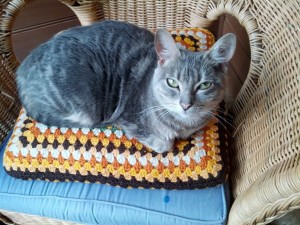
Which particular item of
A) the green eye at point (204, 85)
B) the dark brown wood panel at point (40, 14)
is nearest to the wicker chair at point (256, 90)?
the green eye at point (204, 85)

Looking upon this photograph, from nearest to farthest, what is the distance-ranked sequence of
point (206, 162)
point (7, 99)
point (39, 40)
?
point (206, 162)
point (7, 99)
point (39, 40)

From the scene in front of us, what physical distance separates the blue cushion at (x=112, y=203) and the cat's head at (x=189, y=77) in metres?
0.25

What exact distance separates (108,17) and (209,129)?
2.10ft

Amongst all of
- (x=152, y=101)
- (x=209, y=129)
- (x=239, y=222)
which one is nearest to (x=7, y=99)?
(x=152, y=101)

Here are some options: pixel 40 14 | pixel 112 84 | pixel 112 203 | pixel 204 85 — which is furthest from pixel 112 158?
pixel 40 14

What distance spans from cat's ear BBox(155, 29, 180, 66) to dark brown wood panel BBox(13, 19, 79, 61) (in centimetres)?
97

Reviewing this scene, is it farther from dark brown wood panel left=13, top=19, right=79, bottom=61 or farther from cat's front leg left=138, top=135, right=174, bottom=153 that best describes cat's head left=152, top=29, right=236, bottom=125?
dark brown wood panel left=13, top=19, right=79, bottom=61

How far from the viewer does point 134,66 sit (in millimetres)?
951

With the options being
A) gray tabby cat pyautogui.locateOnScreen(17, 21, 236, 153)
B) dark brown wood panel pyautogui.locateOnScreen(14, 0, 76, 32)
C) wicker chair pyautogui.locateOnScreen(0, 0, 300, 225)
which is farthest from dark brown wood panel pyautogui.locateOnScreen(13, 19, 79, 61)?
gray tabby cat pyautogui.locateOnScreen(17, 21, 236, 153)

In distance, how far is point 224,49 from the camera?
794 mm

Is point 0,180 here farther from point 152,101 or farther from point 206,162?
point 206,162

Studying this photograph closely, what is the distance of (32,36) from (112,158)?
104 cm

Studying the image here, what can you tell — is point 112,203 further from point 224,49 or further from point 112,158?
point 224,49

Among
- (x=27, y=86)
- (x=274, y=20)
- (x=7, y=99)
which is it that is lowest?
(x=7, y=99)
